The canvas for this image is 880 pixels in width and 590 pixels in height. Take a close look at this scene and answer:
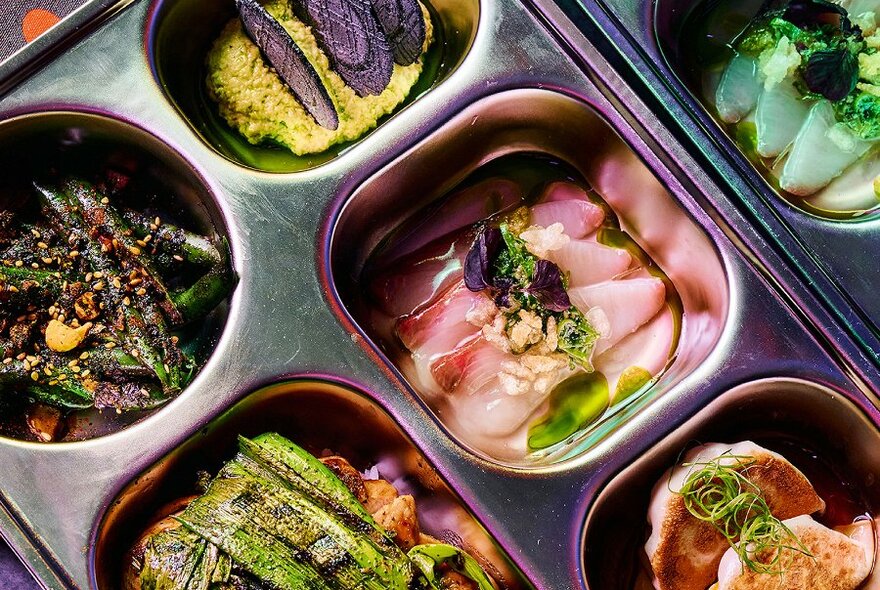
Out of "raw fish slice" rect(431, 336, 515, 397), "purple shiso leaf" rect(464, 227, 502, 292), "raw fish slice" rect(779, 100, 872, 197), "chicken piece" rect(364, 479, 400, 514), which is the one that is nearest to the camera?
"chicken piece" rect(364, 479, 400, 514)

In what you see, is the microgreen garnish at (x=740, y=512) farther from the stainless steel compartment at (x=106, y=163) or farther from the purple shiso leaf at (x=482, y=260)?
the stainless steel compartment at (x=106, y=163)

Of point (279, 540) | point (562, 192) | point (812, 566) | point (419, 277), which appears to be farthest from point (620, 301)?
point (279, 540)

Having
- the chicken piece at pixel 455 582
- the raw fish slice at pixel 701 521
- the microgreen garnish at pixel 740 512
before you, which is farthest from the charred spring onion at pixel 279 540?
the microgreen garnish at pixel 740 512

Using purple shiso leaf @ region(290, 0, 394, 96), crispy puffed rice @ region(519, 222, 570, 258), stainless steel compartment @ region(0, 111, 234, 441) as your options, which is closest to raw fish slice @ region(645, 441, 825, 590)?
crispy puffed rice @ region(519, 222, 570, 258)

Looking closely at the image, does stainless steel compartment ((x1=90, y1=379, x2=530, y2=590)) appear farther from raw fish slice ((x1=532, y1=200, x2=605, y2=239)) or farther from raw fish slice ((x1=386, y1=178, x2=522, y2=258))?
raw fish slice ((x1=532, y1=200, x2=605, y2=239))

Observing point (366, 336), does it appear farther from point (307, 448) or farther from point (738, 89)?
point (738, 89)

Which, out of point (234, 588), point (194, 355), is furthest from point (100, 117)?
point (234, 588)
